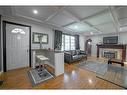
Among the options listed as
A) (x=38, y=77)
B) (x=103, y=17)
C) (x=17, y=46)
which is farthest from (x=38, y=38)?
(x=103, y=17)

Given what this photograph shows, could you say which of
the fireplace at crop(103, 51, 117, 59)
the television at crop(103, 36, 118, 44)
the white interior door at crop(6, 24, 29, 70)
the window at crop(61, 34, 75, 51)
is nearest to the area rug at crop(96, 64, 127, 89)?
the white interior door at crop(6, 24, 29, 70)

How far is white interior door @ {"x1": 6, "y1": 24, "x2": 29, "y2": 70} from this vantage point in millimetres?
3186

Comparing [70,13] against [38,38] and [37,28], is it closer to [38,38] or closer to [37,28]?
[37,28]

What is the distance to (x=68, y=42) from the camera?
659 centimetres

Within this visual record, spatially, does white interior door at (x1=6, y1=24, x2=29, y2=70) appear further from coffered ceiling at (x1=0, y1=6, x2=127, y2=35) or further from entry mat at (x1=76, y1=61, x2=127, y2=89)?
entry mat at (x1=76, y1=61, x2=127, y2=89)

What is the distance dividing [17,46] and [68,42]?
418 cm

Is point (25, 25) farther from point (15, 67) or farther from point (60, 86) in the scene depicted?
point (60, 86)

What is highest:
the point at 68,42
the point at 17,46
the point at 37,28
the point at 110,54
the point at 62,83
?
the point at 37,28

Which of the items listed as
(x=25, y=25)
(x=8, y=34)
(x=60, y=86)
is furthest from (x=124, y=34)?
(x=8, y=34)

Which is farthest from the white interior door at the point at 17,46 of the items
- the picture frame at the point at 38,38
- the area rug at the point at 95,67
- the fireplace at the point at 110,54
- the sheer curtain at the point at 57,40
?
the fireplace at the point at 110,54
